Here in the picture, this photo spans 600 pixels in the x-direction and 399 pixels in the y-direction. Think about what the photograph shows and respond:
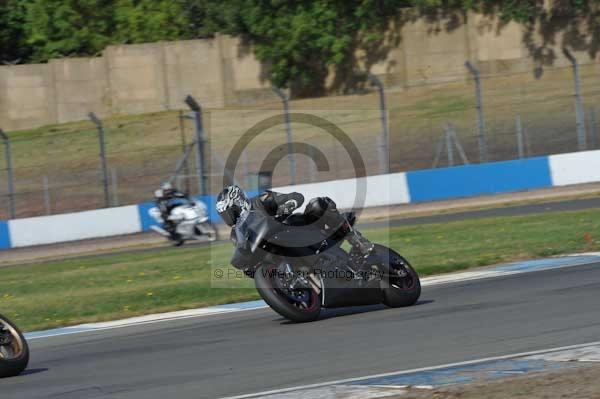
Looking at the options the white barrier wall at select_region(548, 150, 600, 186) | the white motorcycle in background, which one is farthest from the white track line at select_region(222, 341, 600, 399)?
the white barrier wall at select_region(548, 150, 600, 186)

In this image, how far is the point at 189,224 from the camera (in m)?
20.8

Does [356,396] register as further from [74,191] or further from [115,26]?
[115,26]

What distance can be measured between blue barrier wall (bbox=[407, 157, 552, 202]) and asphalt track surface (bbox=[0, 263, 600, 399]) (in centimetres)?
Answer: 1239

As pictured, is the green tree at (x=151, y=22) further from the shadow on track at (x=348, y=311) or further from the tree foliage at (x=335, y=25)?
the shadow on track at (x=348, y=311)

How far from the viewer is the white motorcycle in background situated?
814 inches

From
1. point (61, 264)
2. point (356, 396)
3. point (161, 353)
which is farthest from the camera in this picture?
point (61, 264)

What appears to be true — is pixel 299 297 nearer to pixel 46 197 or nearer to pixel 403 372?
pixel 403 372

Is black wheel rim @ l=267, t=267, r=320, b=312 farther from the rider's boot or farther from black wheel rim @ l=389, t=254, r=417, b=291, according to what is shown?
black wheel rim @ l=389, t=254, r=417, b=291

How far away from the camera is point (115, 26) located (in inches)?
1815

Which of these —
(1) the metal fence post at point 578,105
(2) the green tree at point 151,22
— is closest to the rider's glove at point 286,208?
(1) the metal fence post at point 578,105

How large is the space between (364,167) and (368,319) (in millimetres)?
18637

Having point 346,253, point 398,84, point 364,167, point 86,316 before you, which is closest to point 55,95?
point 398,84

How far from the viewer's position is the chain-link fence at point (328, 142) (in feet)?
90.2

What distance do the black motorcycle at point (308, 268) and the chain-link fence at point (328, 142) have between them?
14033 mm
